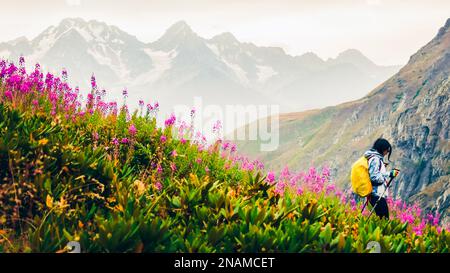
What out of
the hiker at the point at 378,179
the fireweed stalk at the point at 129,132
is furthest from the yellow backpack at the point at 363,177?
the fireweed stalk at the point at 129,132

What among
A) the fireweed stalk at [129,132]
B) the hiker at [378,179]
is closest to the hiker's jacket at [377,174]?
the hiker at [378,179]

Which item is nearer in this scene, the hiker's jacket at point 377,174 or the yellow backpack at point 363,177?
the hiker's jacket at point 377,174

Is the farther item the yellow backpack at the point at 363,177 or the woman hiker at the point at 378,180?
the yellow backpack at the point at 363,177

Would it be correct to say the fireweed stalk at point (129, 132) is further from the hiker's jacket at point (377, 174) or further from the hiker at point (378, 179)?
the hiker's jacket at point (377, 174)

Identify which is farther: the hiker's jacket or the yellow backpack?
the yellow backpack

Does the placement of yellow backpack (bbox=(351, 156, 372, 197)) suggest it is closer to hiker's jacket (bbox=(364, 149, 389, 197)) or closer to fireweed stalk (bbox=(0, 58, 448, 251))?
hiker's jacket (bbox=(364, 149, 389, 197))

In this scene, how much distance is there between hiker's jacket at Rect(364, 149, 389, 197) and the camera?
862cm

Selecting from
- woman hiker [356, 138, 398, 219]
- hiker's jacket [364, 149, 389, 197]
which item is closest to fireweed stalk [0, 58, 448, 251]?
woman hiker [356, 138, 398, 219]

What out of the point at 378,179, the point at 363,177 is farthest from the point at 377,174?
the point at 363,177

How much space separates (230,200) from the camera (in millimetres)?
5352

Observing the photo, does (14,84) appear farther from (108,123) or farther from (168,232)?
(168,232)

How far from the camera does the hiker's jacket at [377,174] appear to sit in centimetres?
862

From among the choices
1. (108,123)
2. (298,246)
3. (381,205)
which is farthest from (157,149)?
(298,246)

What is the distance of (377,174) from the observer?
340 inches
